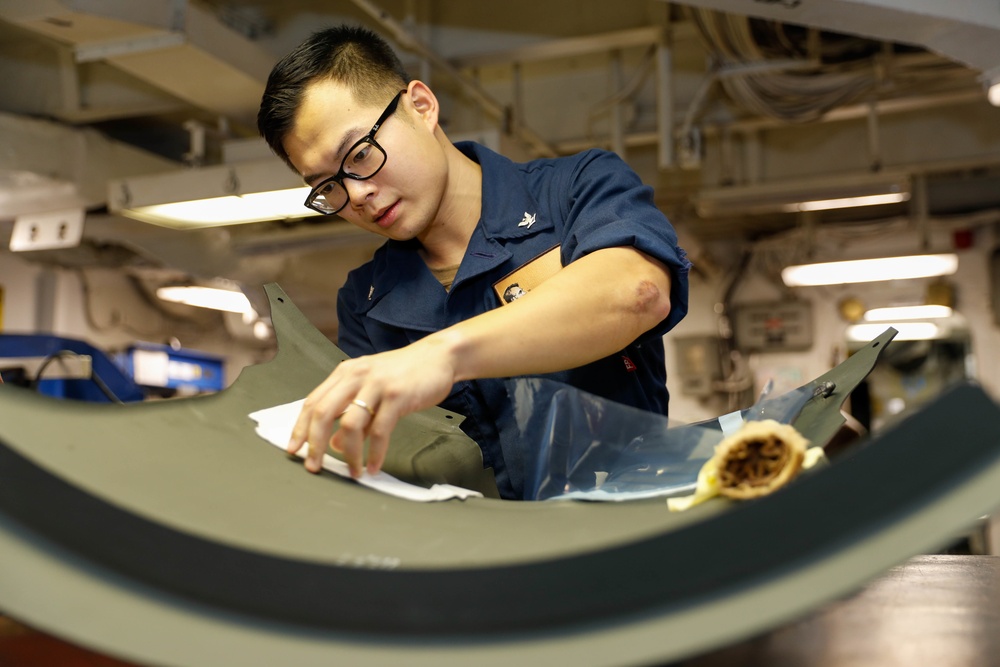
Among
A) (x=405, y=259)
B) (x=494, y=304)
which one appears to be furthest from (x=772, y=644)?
(x=405, y=259)

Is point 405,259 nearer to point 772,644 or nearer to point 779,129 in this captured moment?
point 772,644

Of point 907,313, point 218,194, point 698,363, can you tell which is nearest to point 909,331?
point 907,313

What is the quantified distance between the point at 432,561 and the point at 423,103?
1.02m

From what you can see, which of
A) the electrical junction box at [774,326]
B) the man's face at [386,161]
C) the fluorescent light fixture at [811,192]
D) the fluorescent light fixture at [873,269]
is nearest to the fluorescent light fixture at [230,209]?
the fluorescent light fixture at [811,192]

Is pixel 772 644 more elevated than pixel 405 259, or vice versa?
pixel 405 259

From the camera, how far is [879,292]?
754cm

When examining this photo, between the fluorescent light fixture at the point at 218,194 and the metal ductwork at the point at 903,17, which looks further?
the fluorescent light fixture at the point at 218,194

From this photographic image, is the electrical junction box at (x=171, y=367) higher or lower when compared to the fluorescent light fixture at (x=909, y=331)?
lower

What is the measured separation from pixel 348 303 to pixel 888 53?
134 inches

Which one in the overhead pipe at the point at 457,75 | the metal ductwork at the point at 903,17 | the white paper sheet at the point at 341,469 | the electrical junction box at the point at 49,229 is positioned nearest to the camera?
the white paper sheet at the point at 341,469

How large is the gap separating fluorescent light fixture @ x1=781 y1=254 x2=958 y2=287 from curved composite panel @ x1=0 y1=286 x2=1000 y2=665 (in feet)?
20.6

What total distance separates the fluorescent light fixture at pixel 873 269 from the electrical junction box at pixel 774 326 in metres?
0.74

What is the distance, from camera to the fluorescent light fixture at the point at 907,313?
7202 mm

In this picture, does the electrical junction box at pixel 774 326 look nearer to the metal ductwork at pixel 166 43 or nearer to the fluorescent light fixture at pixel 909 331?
the fluorescent light fixture at pixel 909 331
